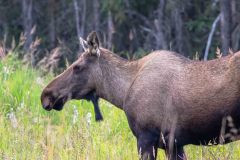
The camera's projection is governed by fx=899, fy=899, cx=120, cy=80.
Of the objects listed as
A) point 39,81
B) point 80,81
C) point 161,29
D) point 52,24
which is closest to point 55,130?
point 80,81

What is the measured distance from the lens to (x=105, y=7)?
2811 cm

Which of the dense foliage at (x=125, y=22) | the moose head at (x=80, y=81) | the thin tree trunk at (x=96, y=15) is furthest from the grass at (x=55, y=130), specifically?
the thin tree trunk at (x=96, y=15)

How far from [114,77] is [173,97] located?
43.8 inches

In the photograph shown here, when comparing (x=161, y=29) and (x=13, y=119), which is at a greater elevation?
(x=13, y=119)

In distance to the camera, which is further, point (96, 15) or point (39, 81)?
point (96, 15)

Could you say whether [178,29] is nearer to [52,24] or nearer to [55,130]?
[52,24]

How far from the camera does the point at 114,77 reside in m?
9.65

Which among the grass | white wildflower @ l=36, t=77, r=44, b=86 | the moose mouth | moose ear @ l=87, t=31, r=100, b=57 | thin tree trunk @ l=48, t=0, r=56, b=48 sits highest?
moose ear @ l=87, t=31, r=100, b=57

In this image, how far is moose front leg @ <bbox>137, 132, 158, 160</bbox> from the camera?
28.8 ft

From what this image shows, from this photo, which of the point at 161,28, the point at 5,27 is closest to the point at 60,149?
the point at 161,28

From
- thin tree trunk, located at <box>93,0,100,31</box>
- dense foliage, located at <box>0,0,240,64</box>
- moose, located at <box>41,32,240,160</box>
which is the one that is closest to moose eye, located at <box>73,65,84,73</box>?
moose, located at <box>41,32,240,160</box>

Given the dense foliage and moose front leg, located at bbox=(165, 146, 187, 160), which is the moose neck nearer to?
moose front leg, located at bbox=(165, 146, 187, 160)

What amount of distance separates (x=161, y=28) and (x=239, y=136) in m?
19.0

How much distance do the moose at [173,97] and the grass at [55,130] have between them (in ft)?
1.00
